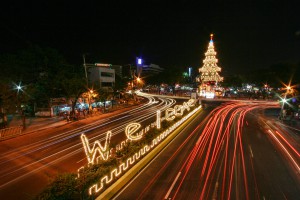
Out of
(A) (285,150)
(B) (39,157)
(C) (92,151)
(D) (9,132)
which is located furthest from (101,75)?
(C) (92,151)

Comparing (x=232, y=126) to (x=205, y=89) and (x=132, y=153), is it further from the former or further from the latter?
(x=205, y=89)

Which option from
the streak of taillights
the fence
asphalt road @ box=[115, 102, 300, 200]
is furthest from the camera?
the fence

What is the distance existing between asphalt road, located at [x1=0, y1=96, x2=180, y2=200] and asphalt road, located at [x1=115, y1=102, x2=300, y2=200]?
581 centimetres

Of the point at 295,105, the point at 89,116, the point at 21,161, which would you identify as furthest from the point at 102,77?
the point at 21,161

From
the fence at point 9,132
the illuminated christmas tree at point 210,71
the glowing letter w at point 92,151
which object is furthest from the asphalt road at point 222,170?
the illuminated christmas tree at point 210,71

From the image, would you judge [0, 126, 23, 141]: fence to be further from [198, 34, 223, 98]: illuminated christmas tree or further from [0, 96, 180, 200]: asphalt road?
[198, 34, 223, 98]: illuminated christmas tree

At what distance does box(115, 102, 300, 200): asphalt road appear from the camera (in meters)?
14.3

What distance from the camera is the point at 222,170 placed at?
1772 centimetres

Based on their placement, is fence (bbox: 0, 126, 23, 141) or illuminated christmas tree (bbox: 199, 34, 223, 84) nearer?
fence (bbox: 0, 126, 23, 141)

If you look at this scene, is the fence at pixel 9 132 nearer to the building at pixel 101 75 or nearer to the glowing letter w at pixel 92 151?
the glowing letter w at pixel 92 151

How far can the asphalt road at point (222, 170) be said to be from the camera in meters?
14.3

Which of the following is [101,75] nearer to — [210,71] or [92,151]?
[210,71]

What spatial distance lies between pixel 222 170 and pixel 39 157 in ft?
49.4

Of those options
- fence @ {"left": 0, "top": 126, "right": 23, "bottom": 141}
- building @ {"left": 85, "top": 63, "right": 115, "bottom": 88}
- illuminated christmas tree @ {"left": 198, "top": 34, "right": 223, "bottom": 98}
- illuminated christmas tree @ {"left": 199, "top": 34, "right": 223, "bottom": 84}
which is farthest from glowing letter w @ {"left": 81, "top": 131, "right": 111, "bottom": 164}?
illuminated christmas tree @ {"left": 199, "top": 34, "right": 223, "bottom": 84}
